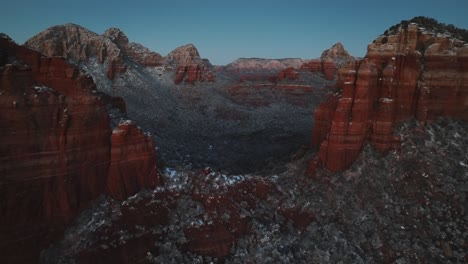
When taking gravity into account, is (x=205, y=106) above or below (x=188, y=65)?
below

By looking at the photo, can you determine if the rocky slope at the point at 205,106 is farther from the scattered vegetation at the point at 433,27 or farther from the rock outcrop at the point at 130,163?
the scattered vegetation at the point at 433,27

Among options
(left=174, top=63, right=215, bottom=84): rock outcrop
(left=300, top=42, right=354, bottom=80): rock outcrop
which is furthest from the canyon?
(left=300, top=42, right=354, bottom=80): rock outcrop

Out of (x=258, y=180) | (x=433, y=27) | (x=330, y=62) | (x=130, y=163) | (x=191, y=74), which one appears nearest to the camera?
(x=130, y=163)

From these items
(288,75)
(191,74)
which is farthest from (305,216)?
(288,75)

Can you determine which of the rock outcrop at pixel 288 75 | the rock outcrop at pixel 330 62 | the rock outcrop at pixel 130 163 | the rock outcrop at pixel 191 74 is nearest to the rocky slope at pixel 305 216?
the rock outcrop at pixel 130 163

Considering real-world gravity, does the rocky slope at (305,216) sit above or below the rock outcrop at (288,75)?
below

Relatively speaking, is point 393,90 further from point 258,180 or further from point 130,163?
point 130,163
